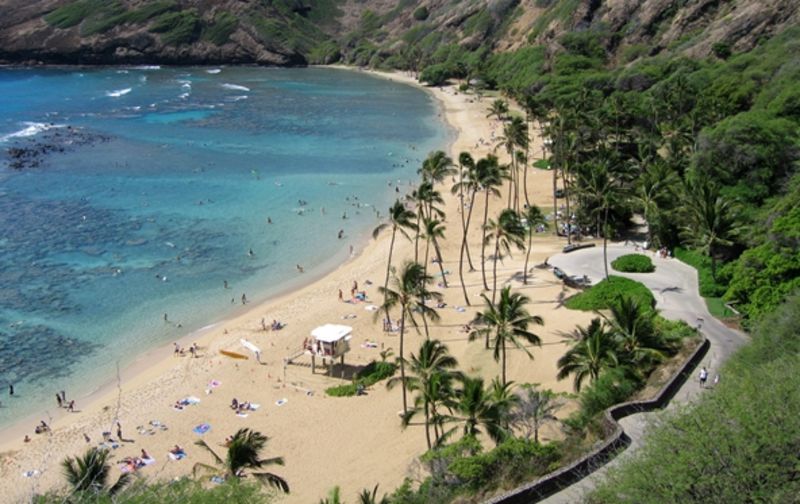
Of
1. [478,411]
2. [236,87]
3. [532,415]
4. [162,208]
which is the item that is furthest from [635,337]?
[236,87]

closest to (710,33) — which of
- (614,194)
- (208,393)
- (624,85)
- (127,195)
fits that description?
(624,85)

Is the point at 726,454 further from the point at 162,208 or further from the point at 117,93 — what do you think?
the point at 117,93

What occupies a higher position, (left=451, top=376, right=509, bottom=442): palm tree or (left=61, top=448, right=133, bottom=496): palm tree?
(left=61, top=448, right=133, bottom=496): palm tree

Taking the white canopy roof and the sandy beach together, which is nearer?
the sandy beach

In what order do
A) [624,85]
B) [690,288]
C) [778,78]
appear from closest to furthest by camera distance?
1. [690,288]
2. [778,78]
3. [624,85]

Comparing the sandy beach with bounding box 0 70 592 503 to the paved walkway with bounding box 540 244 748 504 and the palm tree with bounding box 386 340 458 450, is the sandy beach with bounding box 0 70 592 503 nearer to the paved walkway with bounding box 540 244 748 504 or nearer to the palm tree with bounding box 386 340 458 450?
the palm tree with bounding box 386 340 458 450

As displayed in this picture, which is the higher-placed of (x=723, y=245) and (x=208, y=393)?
(x=723, y=245)

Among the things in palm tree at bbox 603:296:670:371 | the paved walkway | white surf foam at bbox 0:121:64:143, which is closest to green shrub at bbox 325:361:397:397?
palm tree at bbox 603:296:670:371

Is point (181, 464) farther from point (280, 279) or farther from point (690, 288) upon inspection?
point (690, 288)
